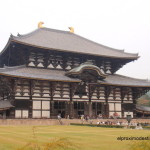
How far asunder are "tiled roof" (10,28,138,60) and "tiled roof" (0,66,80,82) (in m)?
3.86

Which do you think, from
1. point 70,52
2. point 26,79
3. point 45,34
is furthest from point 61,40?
point 26,79

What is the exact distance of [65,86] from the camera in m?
41.9

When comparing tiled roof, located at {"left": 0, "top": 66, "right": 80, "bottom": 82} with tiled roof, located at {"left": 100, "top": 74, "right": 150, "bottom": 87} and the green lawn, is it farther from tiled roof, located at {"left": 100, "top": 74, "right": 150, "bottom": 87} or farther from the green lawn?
the green lawn

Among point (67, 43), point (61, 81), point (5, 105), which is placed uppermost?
point (67, 43)

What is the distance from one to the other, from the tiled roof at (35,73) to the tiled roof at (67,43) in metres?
3.86

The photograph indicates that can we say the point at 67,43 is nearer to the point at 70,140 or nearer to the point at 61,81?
the point at 61,81

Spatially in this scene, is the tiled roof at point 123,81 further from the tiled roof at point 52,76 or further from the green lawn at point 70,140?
the green lawn at point 70,140

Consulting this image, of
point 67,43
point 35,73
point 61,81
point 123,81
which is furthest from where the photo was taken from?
point 67,43

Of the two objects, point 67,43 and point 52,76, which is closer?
point 52,76

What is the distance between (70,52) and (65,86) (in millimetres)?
5773

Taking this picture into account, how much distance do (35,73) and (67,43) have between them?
1158 centimetres

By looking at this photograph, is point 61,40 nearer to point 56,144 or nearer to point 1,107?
point 1,107

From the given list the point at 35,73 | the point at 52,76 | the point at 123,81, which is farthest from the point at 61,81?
the point at 123,81

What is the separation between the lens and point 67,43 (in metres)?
48.9
